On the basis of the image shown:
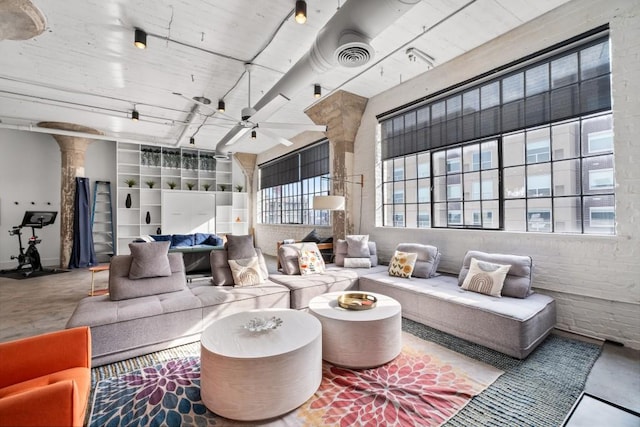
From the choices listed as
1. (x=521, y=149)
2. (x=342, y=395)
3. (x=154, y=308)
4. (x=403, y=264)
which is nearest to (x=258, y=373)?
(x=342, y=395)

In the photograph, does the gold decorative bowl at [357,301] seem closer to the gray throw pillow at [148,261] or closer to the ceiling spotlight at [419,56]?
the gray throw pillow at [148,261]

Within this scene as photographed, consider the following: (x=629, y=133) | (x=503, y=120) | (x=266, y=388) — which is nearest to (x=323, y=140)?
(x=503, y=120)

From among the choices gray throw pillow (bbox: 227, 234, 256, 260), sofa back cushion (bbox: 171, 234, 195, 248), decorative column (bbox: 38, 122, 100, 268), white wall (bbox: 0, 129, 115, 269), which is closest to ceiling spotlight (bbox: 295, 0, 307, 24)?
gray throw pillow (bbox: 227, 234, 256, 260)

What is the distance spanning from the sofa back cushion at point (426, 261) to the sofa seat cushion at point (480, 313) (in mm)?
207

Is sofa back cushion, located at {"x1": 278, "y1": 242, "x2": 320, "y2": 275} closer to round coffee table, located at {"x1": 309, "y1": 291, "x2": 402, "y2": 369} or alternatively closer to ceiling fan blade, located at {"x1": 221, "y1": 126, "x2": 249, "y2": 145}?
round coffee table, located at {"x1": 309, "y1": 291, "x2": 402, "y2": 369}

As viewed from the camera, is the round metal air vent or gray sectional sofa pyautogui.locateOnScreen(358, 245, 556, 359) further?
gray sectional sofa pyautogui.locateOnScreen(358, 245, 556, 359)

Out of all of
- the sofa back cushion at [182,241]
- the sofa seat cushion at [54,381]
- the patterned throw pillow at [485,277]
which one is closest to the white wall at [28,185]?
the sofa back cushion at [182,241]

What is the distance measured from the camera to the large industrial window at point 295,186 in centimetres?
718

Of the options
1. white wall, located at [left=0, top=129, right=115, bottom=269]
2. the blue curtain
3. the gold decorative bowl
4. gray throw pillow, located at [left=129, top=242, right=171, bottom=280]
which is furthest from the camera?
the blue curtain

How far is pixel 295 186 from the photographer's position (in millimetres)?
8266

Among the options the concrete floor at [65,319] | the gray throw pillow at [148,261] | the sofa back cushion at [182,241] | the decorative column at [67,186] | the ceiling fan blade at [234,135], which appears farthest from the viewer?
the decorative column at [67,186]

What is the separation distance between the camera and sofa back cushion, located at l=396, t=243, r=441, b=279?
158 inches

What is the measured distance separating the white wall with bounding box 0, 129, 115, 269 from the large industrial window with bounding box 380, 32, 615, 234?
8755 millimetres

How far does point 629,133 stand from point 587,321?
191 centimetres
